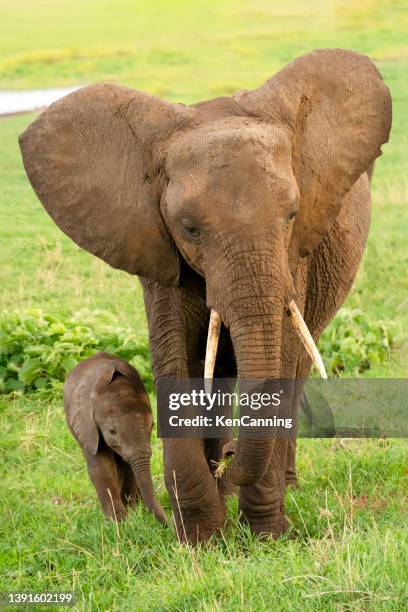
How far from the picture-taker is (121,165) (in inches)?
234

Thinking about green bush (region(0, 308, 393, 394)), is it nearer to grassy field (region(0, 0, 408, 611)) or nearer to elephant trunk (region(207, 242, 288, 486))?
grassy field (region(0, 0, 408, 611))

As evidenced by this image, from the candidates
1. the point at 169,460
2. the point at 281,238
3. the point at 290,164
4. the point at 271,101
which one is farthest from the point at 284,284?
the point at 169,460

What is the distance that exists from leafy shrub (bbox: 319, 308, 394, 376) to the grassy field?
152mm

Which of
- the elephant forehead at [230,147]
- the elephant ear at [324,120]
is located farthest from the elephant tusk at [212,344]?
the elephant forehead at [230,147]

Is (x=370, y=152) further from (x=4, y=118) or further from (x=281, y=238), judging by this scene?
(x=4, y=118)

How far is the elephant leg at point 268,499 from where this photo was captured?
635 centimetres

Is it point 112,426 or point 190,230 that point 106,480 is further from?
point 190,230

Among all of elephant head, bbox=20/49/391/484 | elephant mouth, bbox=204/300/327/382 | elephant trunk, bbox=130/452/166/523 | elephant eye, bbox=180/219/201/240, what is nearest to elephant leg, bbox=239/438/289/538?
elephant trunk, bbox=130/452/166/523

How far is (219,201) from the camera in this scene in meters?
5.37

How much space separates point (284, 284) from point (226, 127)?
0.77 m

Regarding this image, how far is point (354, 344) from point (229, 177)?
453 centimetres

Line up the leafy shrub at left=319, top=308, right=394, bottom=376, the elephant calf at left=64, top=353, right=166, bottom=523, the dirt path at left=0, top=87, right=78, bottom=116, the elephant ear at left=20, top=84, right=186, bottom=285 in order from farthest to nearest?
the dirt path at left=0, top=87, right=78, bottom=116, the leafy shrub at left=319, top=308, right=394, bottom=376, the elephant calf at left=64, top=353, right=166, bottom=523, the elephant ear at left=20, top=84, right=186, bottom=285

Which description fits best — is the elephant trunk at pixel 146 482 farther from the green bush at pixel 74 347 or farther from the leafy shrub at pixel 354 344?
the leafy shrub at pixel 354 344

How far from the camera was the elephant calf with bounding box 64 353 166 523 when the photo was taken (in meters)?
6.91
